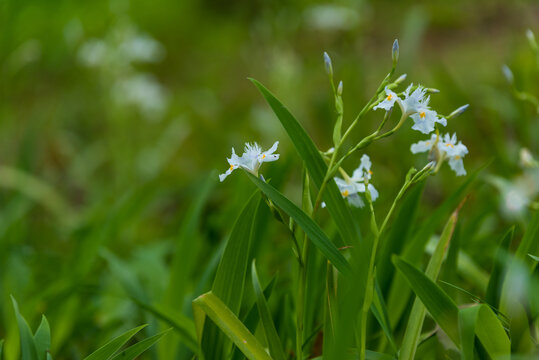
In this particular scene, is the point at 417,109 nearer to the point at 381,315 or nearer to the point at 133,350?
the point at 381,315

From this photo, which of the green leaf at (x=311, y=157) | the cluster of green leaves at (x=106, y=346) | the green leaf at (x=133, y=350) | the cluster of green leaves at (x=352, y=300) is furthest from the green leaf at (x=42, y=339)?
the green leaf at (x=311, y=157)

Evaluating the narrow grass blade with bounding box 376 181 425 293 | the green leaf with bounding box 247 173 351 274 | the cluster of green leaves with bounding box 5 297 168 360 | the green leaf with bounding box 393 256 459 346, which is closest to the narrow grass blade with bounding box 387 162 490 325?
the narrow grass blade with bounding box 376 181 425 293

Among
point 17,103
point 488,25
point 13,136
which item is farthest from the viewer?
point 488,25

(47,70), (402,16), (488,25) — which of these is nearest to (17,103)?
(47,70)

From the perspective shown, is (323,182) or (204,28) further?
(204,28)

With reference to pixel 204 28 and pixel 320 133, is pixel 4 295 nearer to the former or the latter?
pixel 320 133

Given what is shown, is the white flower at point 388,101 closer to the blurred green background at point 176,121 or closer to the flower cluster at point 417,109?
the flower cluster at point 417,109

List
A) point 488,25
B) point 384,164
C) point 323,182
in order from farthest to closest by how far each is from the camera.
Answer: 1. point 488,25
2. point 384,164
3. point 323,182
